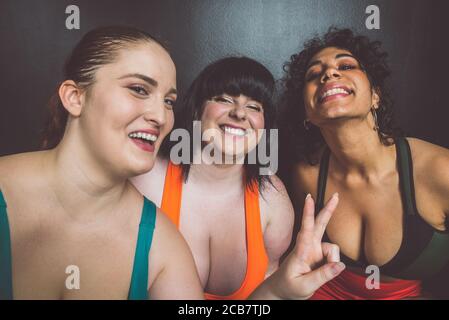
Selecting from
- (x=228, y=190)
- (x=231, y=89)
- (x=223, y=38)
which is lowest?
(x=228, y=190)

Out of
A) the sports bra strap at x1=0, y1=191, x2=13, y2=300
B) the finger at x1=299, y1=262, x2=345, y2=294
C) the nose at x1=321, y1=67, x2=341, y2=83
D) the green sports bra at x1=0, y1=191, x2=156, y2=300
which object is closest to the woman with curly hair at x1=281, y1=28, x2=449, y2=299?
the nose at x1=321, y1=67, x2=341, y2=83

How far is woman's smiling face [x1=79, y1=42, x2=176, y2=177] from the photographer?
1.24 metres

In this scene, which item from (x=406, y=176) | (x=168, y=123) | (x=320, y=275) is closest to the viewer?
(x=320, y=275)

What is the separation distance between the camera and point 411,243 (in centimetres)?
143

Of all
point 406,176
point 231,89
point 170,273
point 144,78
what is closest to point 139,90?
point 144,78

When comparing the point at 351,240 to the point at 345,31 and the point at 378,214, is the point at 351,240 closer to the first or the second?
the point at 378,214

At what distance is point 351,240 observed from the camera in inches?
57.5

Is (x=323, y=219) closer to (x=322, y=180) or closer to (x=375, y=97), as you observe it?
(x=322, y=180)

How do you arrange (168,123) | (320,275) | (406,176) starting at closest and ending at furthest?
(320,275)
(168,123)
(406,176)

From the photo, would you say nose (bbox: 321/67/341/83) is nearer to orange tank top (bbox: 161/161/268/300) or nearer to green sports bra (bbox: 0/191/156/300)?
orange tank top (bbox: 161/161/268/300)

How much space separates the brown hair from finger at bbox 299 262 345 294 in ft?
2.65

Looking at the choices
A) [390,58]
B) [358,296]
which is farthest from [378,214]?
[390,58]

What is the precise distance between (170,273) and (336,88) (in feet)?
2.50

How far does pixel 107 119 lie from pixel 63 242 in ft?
1.26
